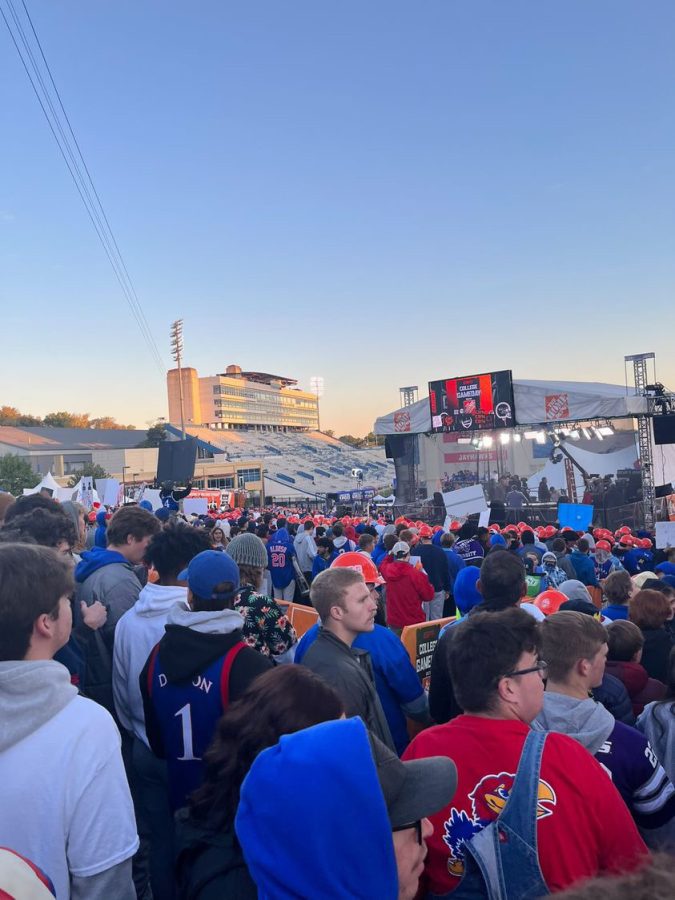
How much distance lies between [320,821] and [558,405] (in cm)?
1757

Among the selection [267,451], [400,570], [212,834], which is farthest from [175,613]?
[267,451]

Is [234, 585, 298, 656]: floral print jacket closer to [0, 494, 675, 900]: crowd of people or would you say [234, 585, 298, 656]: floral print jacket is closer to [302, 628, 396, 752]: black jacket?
[0, 494, 675, 900]: crowd of people

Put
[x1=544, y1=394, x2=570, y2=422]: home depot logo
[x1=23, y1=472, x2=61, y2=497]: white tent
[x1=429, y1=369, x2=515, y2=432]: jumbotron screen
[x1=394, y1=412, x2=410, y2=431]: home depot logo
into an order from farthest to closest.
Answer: [x1=394, y1=412, x2=410, y2=431]: home depot logo
[x1=429, y1=369, x2=515, y2=432]: jumbotron screen
[x1=544, y1=394, x2=570, y2=422]: home depot logo
[x1=23, y1=472, x2=61, y2=497]: white tent

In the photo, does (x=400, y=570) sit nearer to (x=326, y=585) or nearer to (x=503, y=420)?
(x=326, y=585)

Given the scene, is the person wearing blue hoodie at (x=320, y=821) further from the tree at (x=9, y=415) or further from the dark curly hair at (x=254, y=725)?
the tree at (x=9, y=415)

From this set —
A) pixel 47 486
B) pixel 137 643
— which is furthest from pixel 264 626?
pixel 47 486

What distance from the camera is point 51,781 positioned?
1.52 meters

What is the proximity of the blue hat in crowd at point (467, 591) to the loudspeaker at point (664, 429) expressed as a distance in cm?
1290

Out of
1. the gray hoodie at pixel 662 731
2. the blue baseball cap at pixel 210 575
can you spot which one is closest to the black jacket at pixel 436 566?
the gray hoodie at pixel 662 731

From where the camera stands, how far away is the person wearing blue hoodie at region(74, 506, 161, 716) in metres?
3.21

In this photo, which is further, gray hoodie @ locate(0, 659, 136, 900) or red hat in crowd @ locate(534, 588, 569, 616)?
red hat in crowd @ locate(534, 588, 569, 616)

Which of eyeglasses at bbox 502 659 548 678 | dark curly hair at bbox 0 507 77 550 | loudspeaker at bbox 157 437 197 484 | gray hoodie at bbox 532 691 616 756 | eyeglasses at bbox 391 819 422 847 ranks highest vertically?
loudspeaker at bbox 157 437 197 484

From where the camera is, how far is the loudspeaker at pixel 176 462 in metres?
14.8

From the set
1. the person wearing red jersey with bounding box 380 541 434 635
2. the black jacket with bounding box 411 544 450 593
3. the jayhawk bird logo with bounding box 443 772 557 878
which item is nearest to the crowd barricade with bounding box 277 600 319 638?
the person wearing red jersey with bounding box 380 541 434 635
